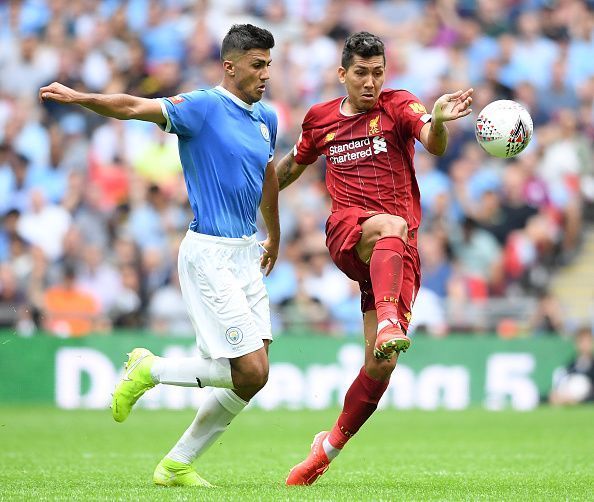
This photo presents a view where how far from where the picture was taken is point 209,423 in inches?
317

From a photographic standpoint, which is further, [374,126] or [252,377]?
[374,126]

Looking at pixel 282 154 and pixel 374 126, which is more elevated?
pixel 282 154

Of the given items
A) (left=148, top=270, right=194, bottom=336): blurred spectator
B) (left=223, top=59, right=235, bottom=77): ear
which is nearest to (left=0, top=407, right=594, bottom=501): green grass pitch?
(left=148, top=270, right=194, bottom=336): blurred spectator

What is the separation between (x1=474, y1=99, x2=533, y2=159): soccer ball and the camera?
7777mm

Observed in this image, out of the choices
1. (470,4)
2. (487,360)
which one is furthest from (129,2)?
(487,360)

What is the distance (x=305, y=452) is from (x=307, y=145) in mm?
3530

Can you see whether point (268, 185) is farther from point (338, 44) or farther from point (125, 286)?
point (338, 44)

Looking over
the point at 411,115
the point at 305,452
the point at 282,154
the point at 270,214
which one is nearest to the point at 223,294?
the point at 270,214

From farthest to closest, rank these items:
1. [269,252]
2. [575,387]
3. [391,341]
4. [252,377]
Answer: [575,387] → [269,252] → [252,377] → [391,341]

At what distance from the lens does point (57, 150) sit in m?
18.6

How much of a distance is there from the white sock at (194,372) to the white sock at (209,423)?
0.27 meters

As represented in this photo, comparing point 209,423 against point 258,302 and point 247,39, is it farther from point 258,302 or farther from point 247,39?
point 247,39

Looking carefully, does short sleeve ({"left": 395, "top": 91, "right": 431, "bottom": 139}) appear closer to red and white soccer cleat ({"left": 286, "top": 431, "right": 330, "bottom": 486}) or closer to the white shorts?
the white shorts

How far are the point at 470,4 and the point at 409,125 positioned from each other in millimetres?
14506
